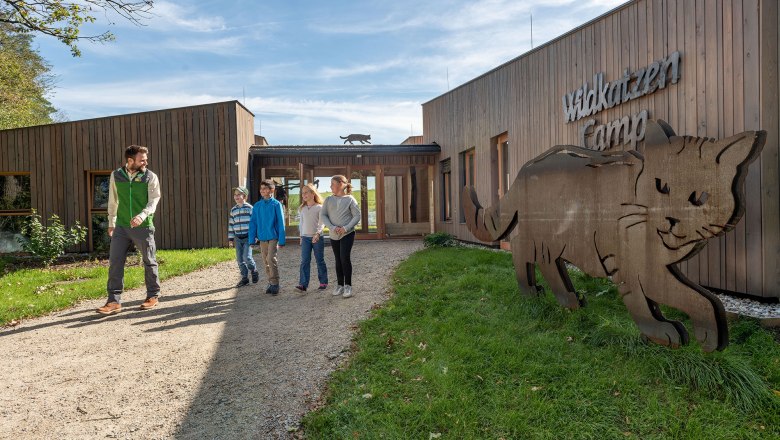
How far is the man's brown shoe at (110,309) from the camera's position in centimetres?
535

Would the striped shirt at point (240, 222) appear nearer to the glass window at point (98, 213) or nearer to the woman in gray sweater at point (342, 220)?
the woman in gray sweater at point (342, 220)

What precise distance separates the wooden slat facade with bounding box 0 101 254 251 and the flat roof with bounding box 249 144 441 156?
1.30 metres

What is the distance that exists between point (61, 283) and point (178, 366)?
16.7ft

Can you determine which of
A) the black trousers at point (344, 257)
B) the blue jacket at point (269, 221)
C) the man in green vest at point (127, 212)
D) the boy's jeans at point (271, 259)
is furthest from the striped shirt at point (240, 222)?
the black trousers at point (344, 257)

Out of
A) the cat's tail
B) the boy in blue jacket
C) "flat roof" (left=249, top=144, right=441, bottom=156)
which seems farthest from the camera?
"flat roof" (left=249, top=144, right=441, bottom=156)

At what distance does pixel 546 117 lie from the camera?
839 cm

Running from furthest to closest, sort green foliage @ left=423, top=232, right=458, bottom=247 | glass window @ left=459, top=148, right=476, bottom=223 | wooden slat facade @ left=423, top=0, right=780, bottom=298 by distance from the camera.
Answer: glass window @ left=459, top=148, right=476, bottom=223
green foliage @ left=423, top=232, right=458, bottom=247
wooden slat facade @ left=423, top=0, right=780, bottom=298

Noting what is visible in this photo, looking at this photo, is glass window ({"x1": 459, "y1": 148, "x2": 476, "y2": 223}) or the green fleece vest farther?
glass window ({"x1": 459, "y1": 148, "x2": 476, "y2": 223})

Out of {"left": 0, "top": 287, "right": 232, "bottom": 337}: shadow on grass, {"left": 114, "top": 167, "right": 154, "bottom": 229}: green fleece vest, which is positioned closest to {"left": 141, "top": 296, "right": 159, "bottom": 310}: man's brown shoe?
{"left": 0, "top": 287, "right": 232, "bottom": 337}: shadow on grass

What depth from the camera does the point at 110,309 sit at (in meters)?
5.38

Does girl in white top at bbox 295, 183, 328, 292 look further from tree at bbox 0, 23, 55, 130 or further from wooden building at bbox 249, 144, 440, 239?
tree at bbox 0, 23, 55, 130

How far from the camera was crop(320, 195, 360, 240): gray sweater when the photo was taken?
5906 mm

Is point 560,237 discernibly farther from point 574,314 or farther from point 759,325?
point 759,325

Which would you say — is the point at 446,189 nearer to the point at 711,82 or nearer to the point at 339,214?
the point at 339,214
